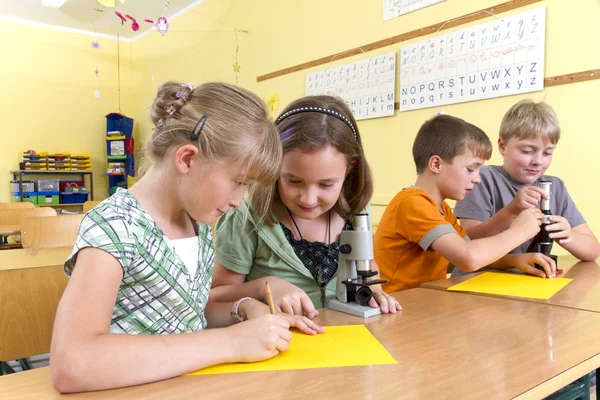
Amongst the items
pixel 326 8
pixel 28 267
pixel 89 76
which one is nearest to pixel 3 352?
pixel 28 267

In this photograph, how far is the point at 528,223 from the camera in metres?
1.44

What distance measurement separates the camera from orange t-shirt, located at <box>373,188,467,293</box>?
145cm

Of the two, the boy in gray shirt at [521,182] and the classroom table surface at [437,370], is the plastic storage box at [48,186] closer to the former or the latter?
the boy in gray shirt at [521,182]

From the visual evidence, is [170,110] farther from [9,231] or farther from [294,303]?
[9,231]

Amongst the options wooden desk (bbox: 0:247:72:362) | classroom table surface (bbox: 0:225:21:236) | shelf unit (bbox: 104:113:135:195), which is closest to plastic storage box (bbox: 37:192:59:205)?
shelf unit (bbox: 104:113:135:195)

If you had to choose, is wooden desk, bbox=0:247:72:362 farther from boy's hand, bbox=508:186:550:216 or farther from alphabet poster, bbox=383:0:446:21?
alphabet poster, bbox=383:0:446:21

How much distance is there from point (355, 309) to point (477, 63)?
2.16 metres

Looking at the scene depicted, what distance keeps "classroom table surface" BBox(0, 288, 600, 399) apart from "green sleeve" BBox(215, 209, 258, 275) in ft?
1.08

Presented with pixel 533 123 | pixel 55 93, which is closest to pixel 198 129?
pixel 533 123

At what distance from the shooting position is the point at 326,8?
3707 millimetres

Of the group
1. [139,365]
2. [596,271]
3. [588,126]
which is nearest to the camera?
[139,365]

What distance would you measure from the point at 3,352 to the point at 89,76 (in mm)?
6313

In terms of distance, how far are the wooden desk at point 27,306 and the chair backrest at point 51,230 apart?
1109mm

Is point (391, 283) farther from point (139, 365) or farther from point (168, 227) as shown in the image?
point (139, 365)
